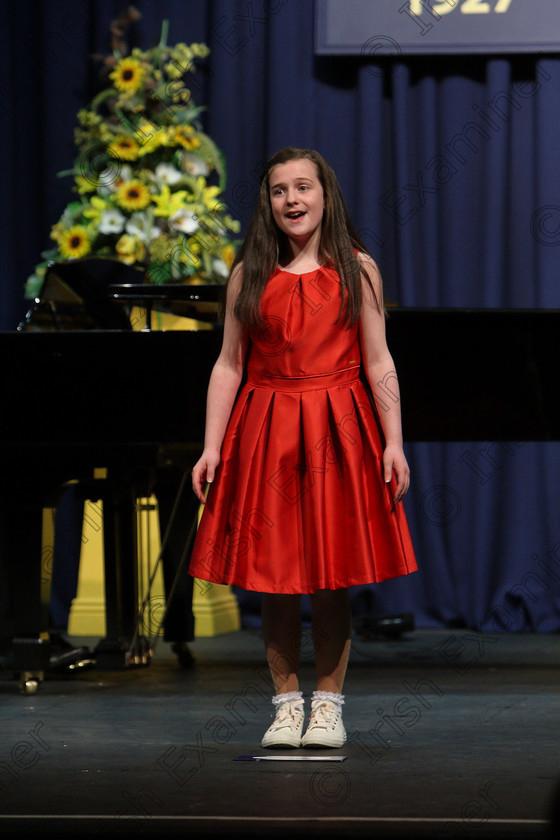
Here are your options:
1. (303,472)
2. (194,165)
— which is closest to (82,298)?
(194,165)

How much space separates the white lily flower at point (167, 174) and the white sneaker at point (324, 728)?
2.17 m

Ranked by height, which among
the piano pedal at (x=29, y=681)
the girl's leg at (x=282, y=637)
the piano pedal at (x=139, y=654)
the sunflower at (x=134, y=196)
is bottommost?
the piano pedal at (x=139, y=654)

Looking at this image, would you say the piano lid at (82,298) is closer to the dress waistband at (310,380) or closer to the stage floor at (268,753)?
the dress waistband at (310,380)

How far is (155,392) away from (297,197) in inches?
32.5

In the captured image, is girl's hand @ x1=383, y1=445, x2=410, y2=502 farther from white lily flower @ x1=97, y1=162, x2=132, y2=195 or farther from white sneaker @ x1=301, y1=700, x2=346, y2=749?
white lily flower @ x1=97, y1=162, x2=132, y2=195

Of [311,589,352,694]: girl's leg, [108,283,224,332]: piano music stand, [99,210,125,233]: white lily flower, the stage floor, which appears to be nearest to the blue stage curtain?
[99,210,125,233]: white lily flower

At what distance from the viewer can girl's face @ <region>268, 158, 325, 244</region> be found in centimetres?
216

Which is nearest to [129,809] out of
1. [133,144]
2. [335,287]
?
[335,287]

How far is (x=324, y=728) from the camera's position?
2.12m

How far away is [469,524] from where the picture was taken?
13.9 feet

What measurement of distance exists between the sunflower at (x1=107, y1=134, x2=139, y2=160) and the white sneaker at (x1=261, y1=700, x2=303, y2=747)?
7.44ft

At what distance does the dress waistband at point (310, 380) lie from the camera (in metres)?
2.16

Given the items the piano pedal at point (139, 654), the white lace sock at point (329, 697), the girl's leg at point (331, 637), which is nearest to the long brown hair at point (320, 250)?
the girl's leg at point (331, 637)

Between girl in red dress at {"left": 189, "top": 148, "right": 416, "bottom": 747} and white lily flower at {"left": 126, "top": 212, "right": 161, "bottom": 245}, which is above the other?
white lily flower at {"left": 126, "top": 212, "right": 161, "bottom": 245}
